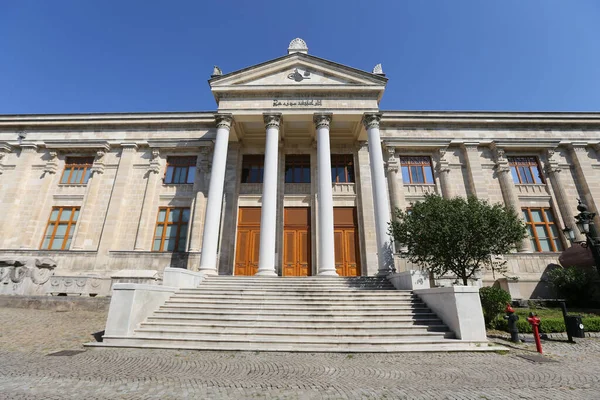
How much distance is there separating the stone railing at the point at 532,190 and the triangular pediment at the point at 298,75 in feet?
39.7

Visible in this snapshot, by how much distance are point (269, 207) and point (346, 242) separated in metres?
6.11

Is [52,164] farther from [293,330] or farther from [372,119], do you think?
[372,119]

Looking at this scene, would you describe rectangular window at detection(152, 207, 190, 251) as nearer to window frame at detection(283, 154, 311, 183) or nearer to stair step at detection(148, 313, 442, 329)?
window frame at detection(283, 154, 311, 183)

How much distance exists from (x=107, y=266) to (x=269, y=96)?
15.1m

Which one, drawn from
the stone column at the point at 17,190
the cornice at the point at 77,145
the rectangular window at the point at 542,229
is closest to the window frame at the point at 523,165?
Result: the rectangular window at the point at 542,229

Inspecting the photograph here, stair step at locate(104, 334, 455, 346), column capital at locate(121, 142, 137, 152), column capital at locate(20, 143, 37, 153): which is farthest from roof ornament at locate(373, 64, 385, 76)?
column capital at locate(20, 143, 37, 153)

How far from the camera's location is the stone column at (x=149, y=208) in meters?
18.7

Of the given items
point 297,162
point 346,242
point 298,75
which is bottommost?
point 346,242

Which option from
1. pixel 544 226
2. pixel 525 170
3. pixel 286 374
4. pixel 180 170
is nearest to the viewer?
pixel 286 374

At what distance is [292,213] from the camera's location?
1934 cm

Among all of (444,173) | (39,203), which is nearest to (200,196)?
(39,203)

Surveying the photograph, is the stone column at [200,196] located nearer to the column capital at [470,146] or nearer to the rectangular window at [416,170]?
the rectangular window at [416,170]

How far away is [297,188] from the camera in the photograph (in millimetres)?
19953

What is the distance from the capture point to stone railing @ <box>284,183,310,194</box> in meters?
19.8
